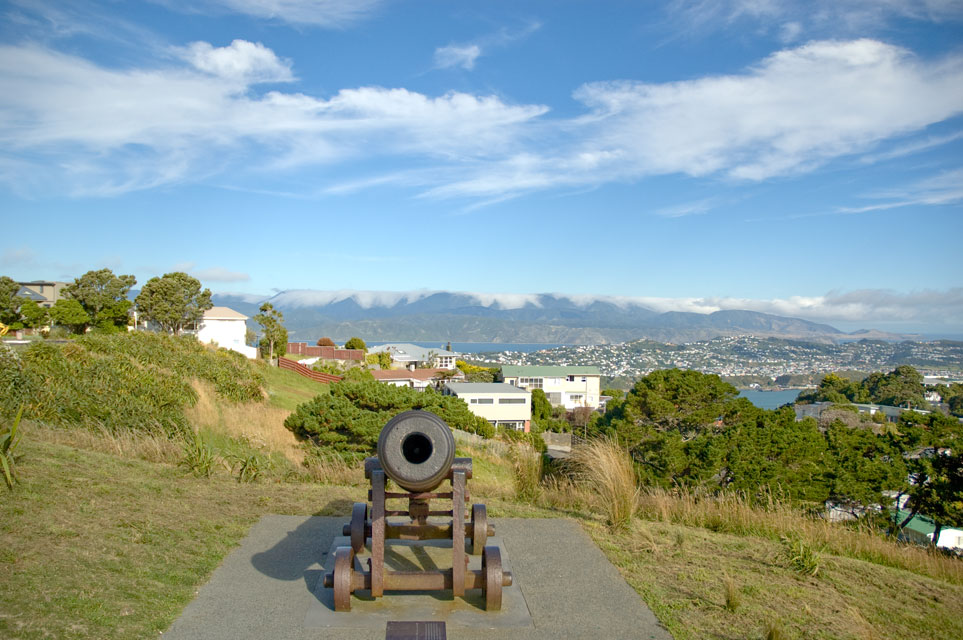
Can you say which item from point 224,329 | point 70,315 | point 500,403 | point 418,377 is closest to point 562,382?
point 418,377

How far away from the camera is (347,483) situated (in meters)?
8.25

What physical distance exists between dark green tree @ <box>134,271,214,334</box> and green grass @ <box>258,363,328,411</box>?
6.73 meters

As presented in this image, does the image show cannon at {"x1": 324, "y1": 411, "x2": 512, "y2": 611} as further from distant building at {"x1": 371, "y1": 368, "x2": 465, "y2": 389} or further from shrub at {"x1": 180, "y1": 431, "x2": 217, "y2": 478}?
distant building at {"x1": 371, "y1": 368, "x2": 465, "y2": 389}

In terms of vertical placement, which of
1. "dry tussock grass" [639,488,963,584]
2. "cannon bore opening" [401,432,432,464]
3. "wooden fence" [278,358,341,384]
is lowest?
"wooden fence" [278,358,341,384]

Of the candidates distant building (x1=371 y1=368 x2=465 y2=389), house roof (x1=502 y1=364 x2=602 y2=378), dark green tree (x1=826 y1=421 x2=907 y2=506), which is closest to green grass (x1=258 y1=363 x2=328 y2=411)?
distant building (x1=371 y1=368 x2=465 y2=389)

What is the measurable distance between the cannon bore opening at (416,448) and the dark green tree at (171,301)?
1285 inches

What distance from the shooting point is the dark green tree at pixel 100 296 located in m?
32.1

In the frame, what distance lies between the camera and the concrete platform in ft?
12.9

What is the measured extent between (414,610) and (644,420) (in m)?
16.4

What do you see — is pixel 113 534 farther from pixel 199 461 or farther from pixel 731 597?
pixel 731 597

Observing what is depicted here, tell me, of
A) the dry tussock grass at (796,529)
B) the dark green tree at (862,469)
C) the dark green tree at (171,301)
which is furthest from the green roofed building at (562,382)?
the dry tussock grass at (796,529)

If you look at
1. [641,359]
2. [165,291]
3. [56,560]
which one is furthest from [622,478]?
[641,359]

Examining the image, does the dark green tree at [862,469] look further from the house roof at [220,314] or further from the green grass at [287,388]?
the house roof at [220,314]

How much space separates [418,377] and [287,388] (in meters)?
28.8
